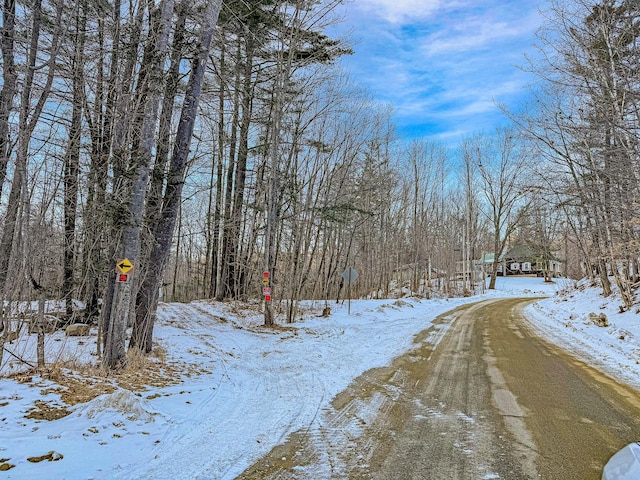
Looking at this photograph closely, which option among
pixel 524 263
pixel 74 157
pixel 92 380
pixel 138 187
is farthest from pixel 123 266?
pixel 524 263

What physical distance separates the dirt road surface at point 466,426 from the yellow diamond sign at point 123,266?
3588 millimetres

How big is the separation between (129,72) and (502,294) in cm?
3362

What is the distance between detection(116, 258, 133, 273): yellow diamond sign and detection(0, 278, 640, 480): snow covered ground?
154cm

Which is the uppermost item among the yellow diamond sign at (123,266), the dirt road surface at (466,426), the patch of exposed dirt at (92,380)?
the yellow diamond sign at (123,266)

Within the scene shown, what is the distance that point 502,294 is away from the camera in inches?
1303

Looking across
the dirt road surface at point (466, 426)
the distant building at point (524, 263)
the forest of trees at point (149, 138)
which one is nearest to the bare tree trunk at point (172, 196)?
the forest of trees at point (149, 138)

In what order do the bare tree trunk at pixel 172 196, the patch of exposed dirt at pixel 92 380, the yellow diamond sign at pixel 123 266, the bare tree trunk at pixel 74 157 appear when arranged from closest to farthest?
the patch of exposed dirt at pixel 92 380 < the yellow diamond sign at pixel 123 266 < the bare tree trunk at pixel 74 157 < the bare tree trunk at pixel 172 196

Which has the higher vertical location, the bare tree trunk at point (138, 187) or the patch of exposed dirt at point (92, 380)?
the bare tree trunk at point (138, 187)

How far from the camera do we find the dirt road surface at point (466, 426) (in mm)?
2930

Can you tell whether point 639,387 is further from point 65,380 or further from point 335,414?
point 65,380

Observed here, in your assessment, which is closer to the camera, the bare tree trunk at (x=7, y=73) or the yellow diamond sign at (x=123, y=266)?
the bare tree trunk at (x=7, y=73)

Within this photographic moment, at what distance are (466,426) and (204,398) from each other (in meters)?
3.05

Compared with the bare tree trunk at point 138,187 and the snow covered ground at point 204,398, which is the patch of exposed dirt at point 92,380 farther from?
the bare tree trunk at point 138,187

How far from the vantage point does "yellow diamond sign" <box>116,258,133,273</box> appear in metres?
5.63
